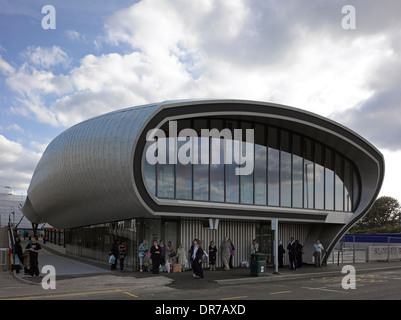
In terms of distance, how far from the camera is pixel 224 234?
22.7m

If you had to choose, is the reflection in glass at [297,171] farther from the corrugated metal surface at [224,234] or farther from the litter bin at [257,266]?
the litter bin at [257,266]

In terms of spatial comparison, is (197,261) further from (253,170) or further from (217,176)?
(253,170)

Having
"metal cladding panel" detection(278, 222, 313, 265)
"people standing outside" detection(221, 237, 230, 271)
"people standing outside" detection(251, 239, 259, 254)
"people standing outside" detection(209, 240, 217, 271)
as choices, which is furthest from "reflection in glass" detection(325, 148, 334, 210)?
"people standing outside" detection(209, 240, 217, 271)

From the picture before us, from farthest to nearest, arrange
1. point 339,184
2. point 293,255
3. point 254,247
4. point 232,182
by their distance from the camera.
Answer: point 339,184 < point 254,247 < point 232,182 < point 293,255

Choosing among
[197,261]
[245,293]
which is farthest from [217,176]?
[245,293]

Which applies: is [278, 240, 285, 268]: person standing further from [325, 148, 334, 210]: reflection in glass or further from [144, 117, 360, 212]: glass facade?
[325, 148, 334, 210]: reflection in glass

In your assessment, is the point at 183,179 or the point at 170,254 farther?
the point at 183,179

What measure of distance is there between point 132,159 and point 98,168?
3073mm

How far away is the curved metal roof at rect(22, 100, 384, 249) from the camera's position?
18266mm

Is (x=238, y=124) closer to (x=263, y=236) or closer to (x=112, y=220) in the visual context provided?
(x=263, y=236)

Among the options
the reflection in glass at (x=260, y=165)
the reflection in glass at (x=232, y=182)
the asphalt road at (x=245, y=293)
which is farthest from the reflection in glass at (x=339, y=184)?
the asphalt road at (x=245, y=293)

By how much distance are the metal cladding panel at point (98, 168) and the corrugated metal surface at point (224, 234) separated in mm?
3286

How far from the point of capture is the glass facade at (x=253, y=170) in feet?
66.6
